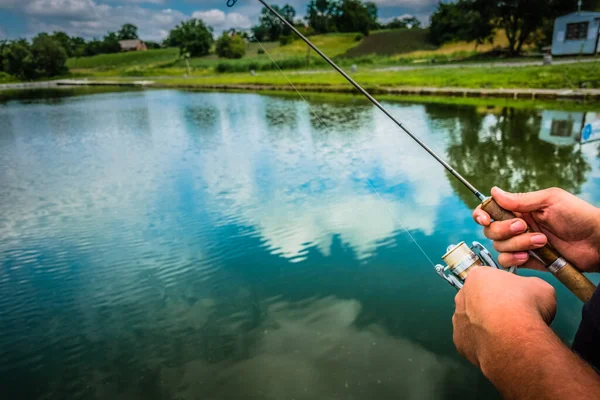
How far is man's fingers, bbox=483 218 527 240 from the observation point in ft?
5.75

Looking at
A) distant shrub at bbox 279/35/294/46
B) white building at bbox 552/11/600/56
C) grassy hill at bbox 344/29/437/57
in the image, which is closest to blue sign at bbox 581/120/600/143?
white building at bbox 552/11/600/56

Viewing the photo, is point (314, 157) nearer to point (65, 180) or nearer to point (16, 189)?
point (65, 180)

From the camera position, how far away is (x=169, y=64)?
7631 centimetres

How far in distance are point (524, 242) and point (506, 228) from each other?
0.10 metres

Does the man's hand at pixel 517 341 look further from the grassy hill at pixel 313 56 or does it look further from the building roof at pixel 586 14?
the grassy hill at pixel 313 56

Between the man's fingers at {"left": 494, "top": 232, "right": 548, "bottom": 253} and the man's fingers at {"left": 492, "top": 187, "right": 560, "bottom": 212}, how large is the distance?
0.19 metres

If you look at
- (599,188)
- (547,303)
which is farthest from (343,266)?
(599,188)

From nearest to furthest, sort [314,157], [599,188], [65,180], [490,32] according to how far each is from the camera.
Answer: [599,188] → [65,180] → [314,157] → [490,32]

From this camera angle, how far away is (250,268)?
4.87m

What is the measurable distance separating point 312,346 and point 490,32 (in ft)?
142

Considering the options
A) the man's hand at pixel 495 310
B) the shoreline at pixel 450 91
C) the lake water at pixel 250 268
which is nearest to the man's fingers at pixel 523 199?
the man's hand at pixel 495 310

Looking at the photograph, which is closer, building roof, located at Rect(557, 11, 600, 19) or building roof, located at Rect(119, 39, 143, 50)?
building roof, located at Rect(557, 11, 600, 19)

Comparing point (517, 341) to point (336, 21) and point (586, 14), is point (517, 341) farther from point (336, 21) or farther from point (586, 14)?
point (336, 21)

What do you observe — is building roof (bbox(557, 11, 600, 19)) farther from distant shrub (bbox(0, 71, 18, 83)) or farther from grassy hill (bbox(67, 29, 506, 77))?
distant shrub (bbox(0, 71, 18, 83))
